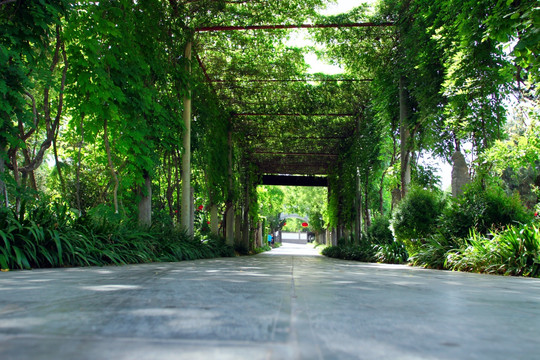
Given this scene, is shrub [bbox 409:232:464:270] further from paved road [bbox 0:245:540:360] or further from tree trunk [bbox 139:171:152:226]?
tree trunk [bbox 139:171:152:226]

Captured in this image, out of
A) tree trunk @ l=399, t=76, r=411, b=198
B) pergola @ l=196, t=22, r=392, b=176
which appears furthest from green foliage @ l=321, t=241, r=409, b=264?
pergola @ l=196, t=22, r=392, b=176

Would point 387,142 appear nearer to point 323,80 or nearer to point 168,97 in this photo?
point 323,80

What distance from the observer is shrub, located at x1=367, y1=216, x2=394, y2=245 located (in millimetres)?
11516

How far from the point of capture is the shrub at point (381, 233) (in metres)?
11.5

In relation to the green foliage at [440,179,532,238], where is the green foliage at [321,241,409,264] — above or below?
below

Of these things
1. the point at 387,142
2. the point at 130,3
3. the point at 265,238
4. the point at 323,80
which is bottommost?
the point at 265,238

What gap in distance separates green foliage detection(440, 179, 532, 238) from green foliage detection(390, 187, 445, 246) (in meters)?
1.42

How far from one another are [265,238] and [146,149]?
98.4 feet

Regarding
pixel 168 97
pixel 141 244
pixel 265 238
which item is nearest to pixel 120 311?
pixel 141 244

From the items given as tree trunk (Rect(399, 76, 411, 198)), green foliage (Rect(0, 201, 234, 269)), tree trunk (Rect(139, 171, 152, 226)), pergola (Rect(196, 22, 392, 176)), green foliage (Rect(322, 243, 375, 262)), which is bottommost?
green foliage (Rect(322, 243, 375, 262))

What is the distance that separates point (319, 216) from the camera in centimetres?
3716

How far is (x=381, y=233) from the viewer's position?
11977 mm

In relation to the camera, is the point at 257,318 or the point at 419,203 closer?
the point at 257,318

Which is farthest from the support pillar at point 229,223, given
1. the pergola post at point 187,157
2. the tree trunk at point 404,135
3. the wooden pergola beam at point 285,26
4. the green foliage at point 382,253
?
the wooden pergola beam at point 285,26
